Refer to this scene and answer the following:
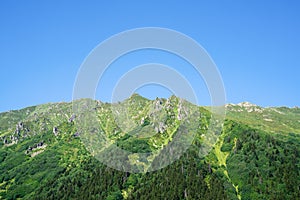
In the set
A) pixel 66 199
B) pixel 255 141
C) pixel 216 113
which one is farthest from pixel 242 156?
pixel 216 113

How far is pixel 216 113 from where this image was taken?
2897cm

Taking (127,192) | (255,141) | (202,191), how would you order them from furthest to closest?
(255,141)
(127,192)
(202,191)

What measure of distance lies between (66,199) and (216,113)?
145m

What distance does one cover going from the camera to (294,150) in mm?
174000

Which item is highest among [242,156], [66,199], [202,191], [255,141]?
[255,141]

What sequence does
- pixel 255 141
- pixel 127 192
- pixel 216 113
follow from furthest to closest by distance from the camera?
1. pixel 255 141
2. pixel 127 192
3. pixel 216 113

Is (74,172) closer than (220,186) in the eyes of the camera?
No

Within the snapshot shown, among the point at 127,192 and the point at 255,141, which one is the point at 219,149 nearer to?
the point at 255,141

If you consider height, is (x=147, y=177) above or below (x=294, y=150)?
below

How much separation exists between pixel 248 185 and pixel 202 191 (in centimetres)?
2100

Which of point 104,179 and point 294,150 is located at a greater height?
point 294,150

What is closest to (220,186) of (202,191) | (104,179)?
(202,191)

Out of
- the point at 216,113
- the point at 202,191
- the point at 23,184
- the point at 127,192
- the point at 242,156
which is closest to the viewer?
the point at 216,113

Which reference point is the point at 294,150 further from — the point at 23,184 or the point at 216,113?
the point at 216,113
